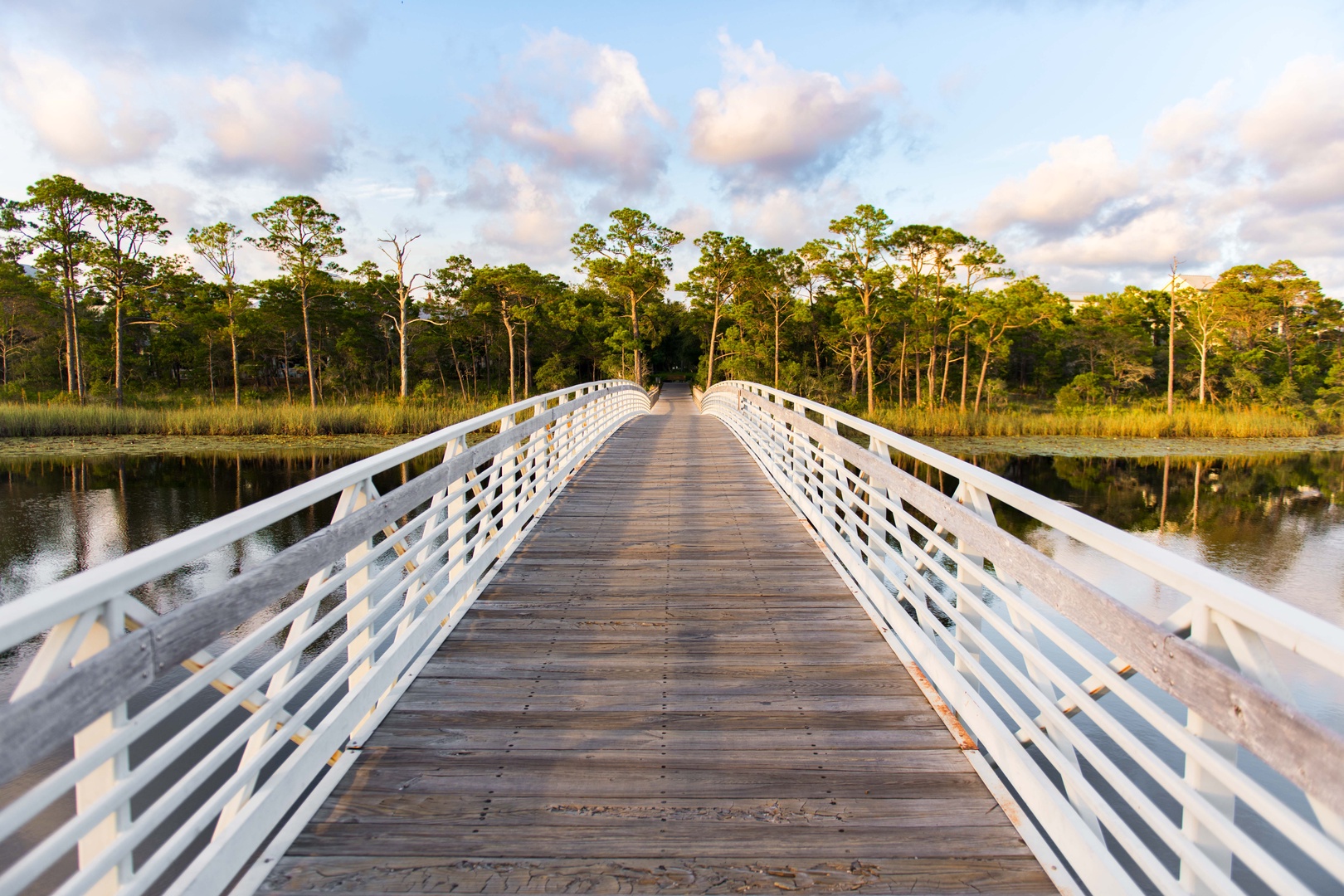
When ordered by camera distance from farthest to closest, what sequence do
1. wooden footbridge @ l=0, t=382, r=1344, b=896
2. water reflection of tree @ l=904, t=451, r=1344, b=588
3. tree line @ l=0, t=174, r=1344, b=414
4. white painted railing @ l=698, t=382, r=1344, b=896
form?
1. tree line @ l=0, t=174, r=1344, b=414
2. water reflection of tree @ l=904, t=451, r=1344, b=588
3. wooden footbridge @ l=0, t=382, r=1344, b=896
4. white painted railing @ l=698, t=382, r=1344, b=896

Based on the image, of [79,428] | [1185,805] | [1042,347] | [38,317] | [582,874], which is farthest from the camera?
[1042,347]

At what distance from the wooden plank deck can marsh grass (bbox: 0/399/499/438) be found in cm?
2115

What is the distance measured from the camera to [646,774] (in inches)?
100.0

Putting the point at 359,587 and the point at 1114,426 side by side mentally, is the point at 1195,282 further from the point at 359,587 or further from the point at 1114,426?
the point at 359,587

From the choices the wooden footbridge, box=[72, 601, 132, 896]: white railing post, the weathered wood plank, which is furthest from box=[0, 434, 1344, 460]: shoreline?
box=[72, 601, 132, 896]: white railing post

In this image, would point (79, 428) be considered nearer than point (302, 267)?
Yes

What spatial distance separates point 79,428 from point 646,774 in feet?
91.5

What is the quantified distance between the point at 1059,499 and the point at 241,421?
23.9m

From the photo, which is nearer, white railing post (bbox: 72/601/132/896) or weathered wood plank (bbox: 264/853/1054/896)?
white railing post (bbox: 72/601/132/896)

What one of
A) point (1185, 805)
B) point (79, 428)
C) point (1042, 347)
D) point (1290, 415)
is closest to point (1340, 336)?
point (1042, 347)

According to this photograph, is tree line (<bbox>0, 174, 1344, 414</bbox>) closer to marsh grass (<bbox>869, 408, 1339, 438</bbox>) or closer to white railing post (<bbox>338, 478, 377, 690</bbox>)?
marsh grass (<bbox>869, 408, 1339, 438</bbox>)

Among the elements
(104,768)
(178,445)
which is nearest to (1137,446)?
(104,768)

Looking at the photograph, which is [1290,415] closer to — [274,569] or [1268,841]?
[1268,841]

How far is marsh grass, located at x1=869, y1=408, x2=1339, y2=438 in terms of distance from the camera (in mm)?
25173
